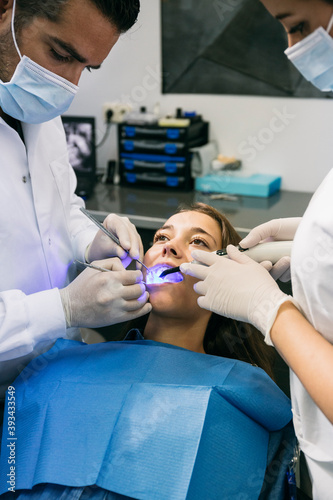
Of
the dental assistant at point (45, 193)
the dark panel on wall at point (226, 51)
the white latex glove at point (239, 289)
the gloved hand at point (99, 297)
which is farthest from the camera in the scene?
the dark panel on wall at point (226, 51)

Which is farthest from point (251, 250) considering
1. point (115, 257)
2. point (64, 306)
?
point (64, 306)

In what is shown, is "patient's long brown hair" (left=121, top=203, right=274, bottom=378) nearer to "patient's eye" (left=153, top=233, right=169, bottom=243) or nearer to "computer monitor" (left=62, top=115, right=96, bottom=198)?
"patient's eye" (left=153, top=233, right=169, bottom=243)

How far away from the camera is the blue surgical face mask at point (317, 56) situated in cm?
103

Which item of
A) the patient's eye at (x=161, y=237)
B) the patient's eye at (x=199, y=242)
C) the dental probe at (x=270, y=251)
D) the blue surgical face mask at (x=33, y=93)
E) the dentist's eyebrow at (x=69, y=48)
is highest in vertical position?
the dentist's eyebrow at (x=69, y=48)

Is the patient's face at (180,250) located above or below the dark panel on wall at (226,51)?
below

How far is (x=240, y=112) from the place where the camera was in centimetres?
308

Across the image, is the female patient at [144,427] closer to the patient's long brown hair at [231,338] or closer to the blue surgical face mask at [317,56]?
the patient's long brown hair at [231,338]

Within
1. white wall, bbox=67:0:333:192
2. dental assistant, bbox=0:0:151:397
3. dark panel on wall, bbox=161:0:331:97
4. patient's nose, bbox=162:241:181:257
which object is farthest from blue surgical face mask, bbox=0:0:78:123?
dark panel on wall, bbox=161:0:331:97

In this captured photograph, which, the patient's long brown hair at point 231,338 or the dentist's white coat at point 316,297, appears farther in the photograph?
the patient's long brown hair at point 231,338

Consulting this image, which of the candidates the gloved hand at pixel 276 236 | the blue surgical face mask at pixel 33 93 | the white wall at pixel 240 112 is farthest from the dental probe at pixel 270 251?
the white wall at pixel 240 112

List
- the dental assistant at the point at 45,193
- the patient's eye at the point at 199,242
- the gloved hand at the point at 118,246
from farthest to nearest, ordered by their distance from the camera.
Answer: the patient's eye at the point at 199,242, the gloved hand at the point at 118,246, the dental assistant at the point at 45,193

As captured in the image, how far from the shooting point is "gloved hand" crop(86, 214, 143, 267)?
1.59 meters

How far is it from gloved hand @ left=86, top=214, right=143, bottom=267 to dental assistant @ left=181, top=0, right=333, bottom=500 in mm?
457

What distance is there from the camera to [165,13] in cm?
308
